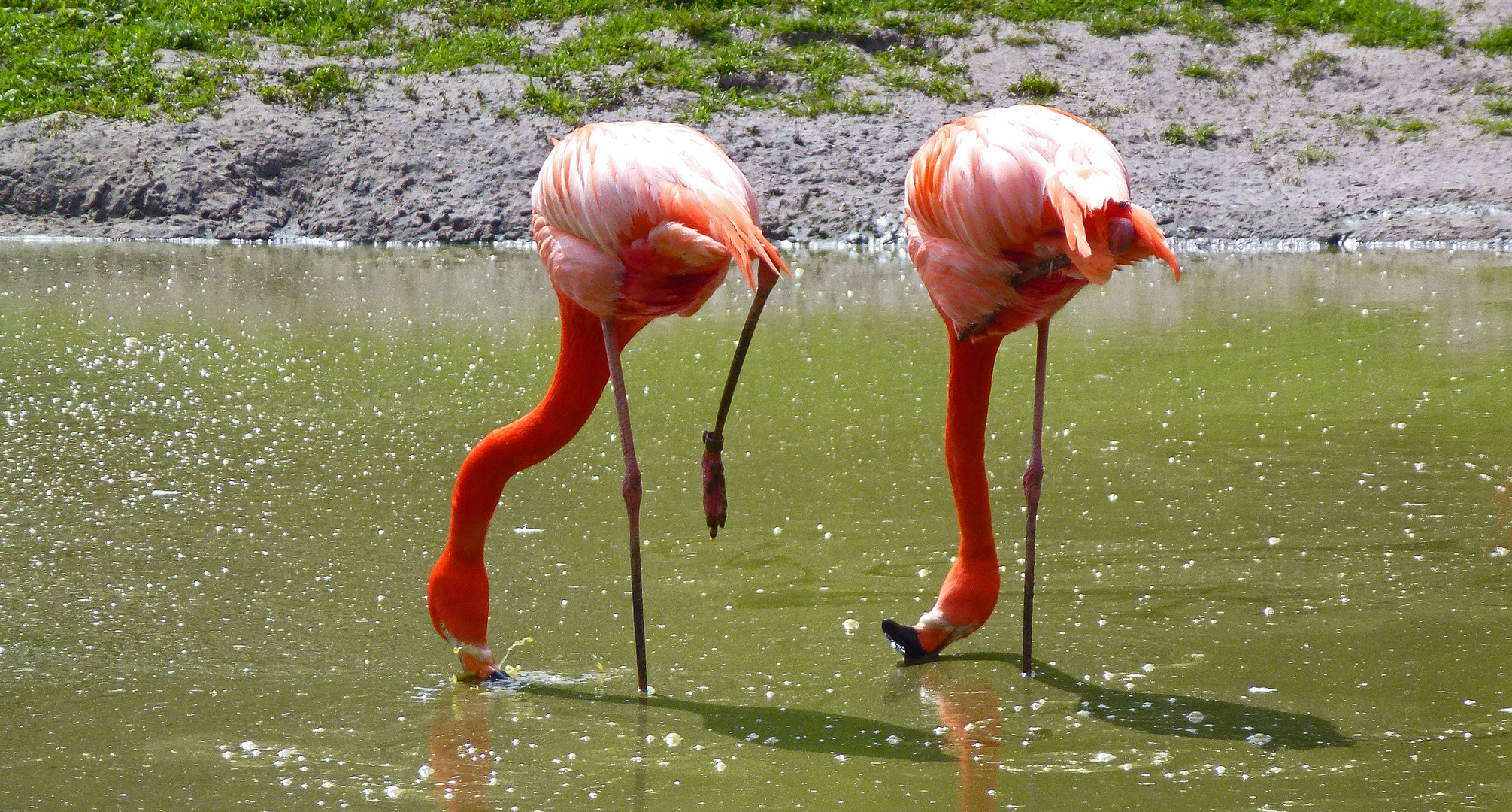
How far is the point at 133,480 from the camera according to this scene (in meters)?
4.10

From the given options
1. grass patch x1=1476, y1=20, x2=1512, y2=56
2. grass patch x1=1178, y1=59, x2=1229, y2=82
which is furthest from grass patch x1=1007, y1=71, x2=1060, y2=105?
grass patch x1=1476, y1=20, x2=1512, y2=56

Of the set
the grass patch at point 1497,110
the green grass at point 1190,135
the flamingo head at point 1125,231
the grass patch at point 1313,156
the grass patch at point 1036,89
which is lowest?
the flamingo head at point 1125,231

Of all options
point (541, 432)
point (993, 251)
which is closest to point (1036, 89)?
point (993, 251)

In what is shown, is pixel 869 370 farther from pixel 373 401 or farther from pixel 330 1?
pixel 330 1

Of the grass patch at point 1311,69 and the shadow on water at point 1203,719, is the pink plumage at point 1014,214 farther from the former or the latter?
the grass patch at point 1311,69

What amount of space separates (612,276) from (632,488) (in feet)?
1.38

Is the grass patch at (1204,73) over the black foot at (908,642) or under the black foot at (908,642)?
over

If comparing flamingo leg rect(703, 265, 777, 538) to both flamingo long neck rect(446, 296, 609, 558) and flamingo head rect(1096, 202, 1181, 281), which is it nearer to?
flamingo long neck rect(446, 296, 609, 558)

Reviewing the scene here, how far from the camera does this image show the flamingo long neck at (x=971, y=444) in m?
2.86

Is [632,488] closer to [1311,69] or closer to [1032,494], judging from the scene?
[1032,494]

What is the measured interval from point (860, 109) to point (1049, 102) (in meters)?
1.84

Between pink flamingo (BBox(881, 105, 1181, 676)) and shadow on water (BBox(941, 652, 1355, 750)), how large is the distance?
19 centimetres

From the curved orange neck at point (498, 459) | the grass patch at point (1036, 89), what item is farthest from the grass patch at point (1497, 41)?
the curved orange neck at point (498, 459)

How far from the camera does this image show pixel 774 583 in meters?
3.26
